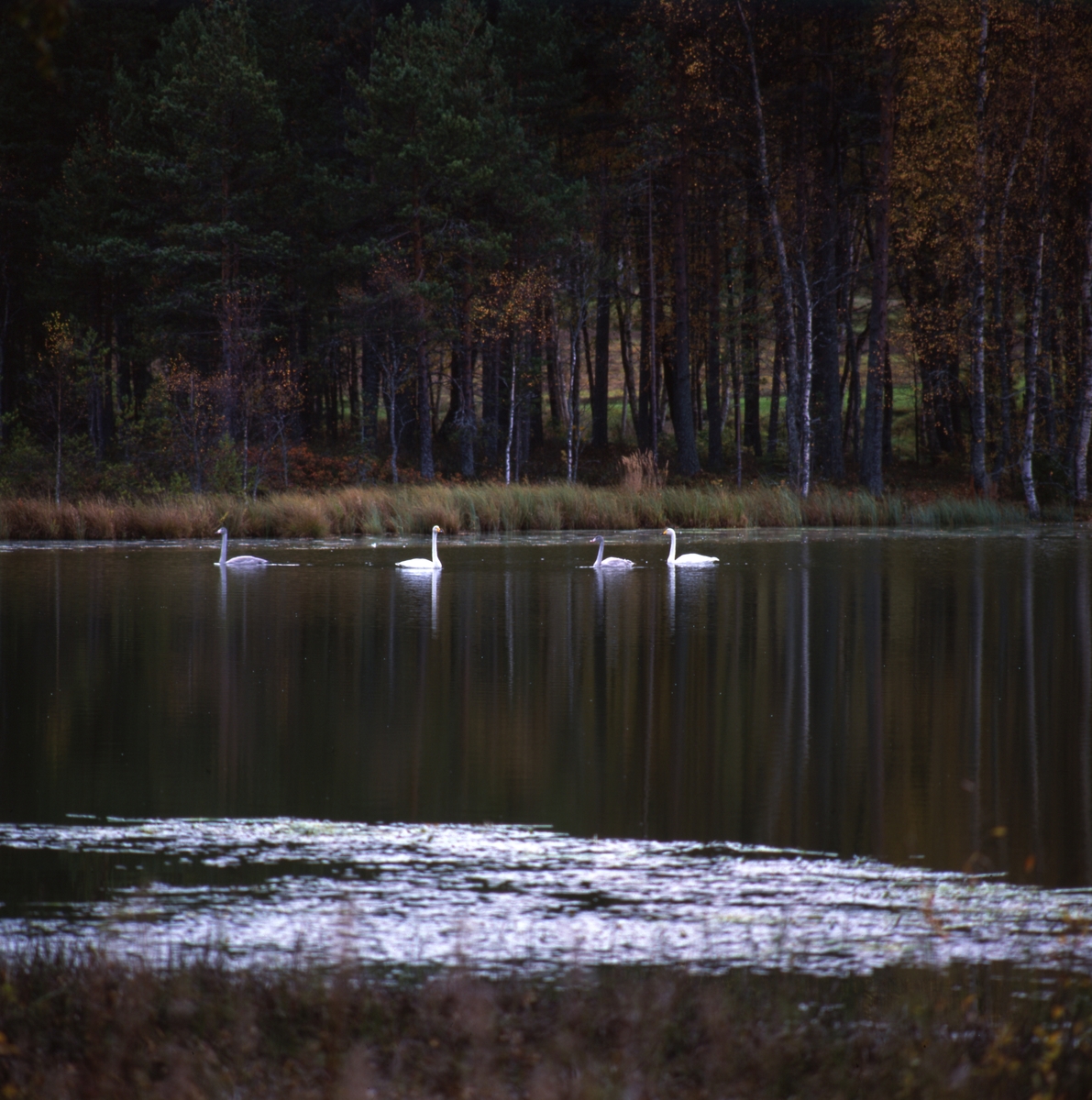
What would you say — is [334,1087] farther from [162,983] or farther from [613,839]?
[613,839]

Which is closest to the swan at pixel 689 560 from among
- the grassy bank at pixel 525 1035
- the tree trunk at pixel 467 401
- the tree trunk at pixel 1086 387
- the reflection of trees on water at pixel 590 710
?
the reflection of trees on water at pixel 590 710

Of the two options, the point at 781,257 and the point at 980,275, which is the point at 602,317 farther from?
the point at 980,275

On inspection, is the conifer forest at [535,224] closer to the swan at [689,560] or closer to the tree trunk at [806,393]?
the tree trunk at [806,393]

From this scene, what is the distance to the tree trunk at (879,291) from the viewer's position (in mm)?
32531

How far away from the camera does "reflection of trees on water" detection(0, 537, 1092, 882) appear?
6477 millimetres

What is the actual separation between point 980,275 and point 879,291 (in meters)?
3.62

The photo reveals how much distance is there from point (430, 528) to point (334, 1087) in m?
23.8

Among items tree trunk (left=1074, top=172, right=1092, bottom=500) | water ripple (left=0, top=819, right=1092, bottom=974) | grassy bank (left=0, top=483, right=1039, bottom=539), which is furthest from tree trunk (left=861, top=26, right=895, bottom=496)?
water ripple (left=0, top=819, right=1092, bottom=974)

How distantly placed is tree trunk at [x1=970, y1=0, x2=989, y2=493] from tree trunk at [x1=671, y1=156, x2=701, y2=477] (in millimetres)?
8970

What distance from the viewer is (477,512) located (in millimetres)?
27922

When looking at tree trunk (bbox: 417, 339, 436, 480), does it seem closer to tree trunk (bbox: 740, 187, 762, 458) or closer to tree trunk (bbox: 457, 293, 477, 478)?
tree trunk (bbox: 457, 293, 477, 478)

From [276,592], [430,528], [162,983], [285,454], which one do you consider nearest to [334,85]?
[285,454]

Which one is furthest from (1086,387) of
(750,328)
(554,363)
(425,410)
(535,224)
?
(554,363)

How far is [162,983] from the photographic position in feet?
13.2
